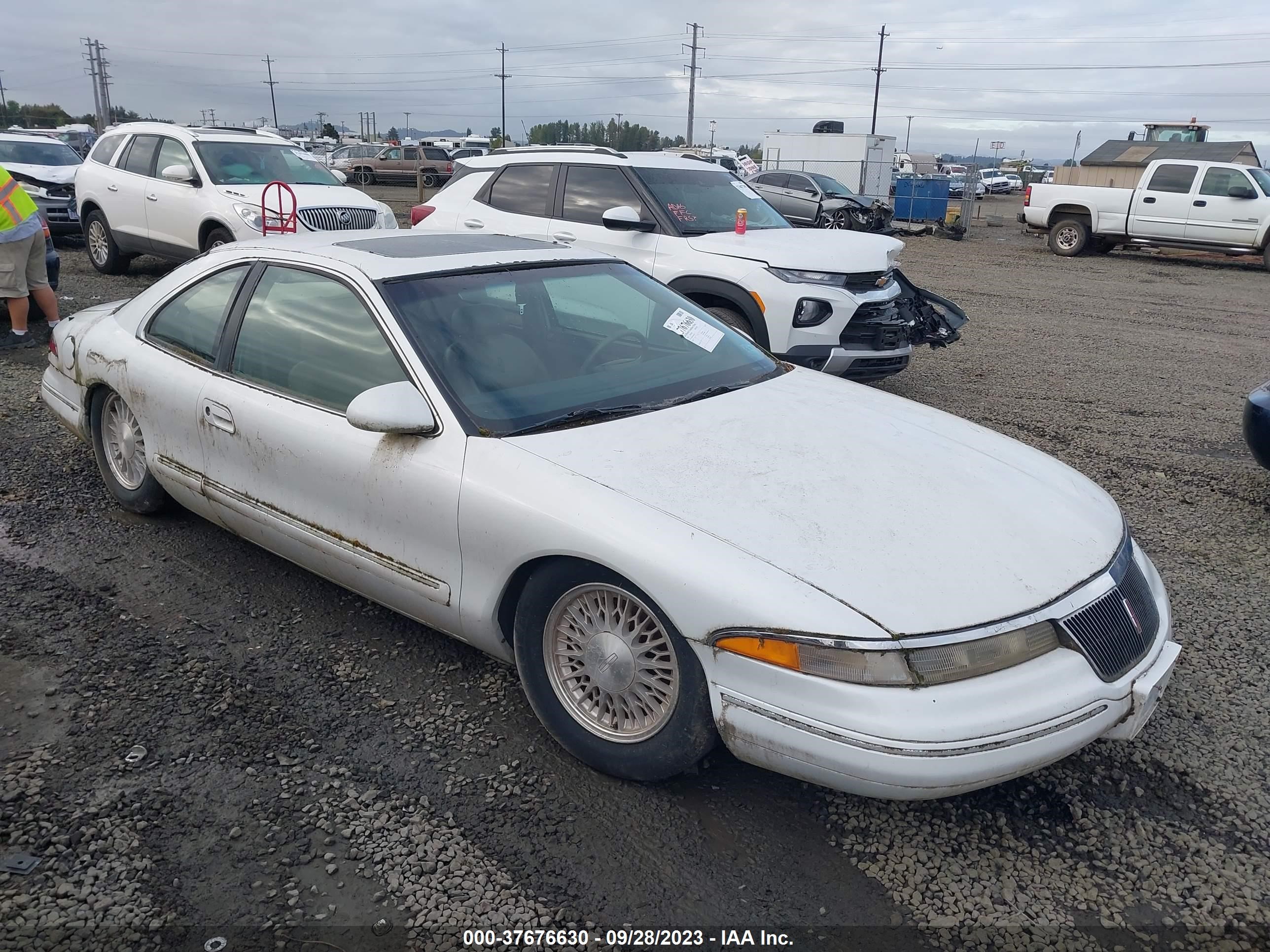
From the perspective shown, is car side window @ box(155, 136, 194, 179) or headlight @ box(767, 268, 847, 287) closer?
headlight @ box(767, 268, 847, 287)

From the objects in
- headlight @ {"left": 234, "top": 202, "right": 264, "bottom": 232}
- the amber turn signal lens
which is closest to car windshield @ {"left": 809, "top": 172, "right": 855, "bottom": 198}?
headlight @ {"left": 234, "top": 202, "right": 264, "bottom": 232}

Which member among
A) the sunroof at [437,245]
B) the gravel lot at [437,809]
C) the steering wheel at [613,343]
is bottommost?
the gravel lot at [437,809]

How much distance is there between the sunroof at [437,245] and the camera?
3.87m

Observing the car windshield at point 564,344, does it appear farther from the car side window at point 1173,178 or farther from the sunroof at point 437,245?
the car side window at point 1173,178

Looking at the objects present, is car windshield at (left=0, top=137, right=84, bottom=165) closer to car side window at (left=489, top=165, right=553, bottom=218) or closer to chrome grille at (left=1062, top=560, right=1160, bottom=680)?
car side window at (left=489, top=165, right=553, bottom=218)

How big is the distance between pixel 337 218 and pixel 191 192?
59.6 inches

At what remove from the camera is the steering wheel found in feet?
11.7

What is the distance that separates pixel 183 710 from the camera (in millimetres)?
3162

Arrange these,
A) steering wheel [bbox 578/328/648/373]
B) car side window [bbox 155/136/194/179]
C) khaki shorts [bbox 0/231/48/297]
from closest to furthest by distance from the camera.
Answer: steering wheel [bbox 578/328/648/373] → khaki shorts [bbox 0/231/48/297] → car side window [bbox 155/136/194/179]

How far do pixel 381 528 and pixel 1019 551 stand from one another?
1984 mm

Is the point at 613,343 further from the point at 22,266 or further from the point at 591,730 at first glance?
the point at 22,266

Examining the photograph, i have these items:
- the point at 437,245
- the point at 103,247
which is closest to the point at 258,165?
the point at 103,247

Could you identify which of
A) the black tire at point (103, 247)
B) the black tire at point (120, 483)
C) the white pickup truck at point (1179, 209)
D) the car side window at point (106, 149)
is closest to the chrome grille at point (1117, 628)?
the black tire at point (120, 483)

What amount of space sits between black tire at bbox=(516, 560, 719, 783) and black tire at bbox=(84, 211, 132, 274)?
1073cm
